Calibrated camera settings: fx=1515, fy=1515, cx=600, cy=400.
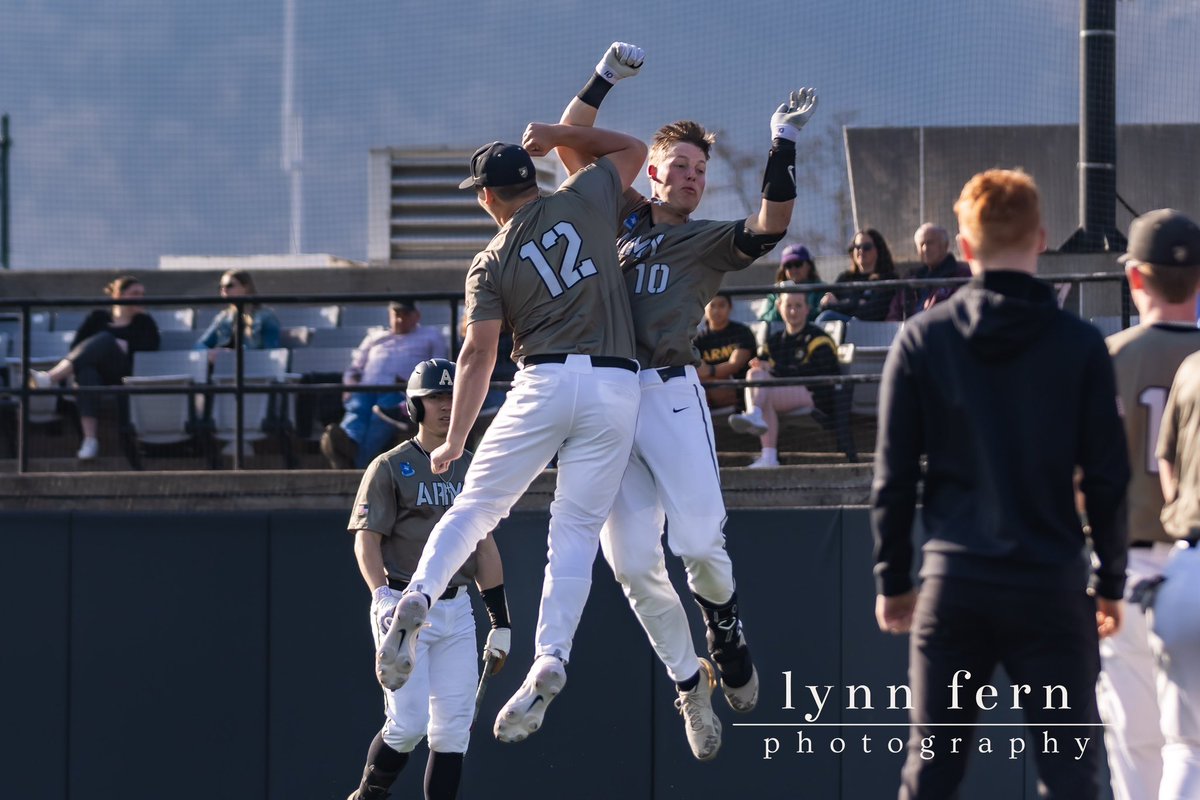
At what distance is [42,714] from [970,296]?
7.01 metres

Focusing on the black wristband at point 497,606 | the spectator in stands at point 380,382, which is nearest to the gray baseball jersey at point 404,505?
the black wristband at point 497,606

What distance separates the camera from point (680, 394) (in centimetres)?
568

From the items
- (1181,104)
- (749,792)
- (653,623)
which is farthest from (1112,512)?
(1181,104)

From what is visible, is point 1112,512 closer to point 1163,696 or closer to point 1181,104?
point 1163,696

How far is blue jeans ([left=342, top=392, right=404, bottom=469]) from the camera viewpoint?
8969mm

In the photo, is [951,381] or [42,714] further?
[42,714]

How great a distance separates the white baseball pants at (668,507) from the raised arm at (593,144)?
794 mm

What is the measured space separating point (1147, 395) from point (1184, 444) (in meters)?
0.30

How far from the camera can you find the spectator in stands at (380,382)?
899cm

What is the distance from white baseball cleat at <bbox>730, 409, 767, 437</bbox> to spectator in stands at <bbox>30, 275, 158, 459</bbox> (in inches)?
150

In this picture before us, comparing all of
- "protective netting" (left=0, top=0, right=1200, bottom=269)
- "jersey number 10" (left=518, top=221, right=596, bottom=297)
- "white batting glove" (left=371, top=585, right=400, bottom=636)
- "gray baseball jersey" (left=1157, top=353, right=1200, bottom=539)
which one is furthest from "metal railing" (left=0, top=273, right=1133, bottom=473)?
"gray baseball jersey" (left=1157, top=353, right=1200, bottom=539)

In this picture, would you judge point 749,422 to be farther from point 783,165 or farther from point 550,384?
point 550,384

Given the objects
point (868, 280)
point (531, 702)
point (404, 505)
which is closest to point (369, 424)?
point (404, 505)

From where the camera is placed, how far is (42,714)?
8930 mm
